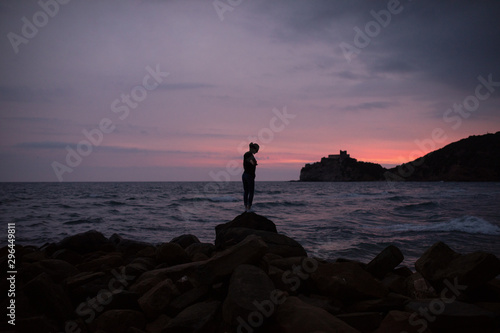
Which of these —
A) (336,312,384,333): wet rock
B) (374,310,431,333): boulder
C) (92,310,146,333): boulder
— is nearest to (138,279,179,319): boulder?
(92,310,146,333): boulder

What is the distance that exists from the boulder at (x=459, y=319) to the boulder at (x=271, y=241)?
3.25 metres

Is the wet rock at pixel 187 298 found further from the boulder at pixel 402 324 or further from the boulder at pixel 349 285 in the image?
the boulder at pixel 402 324

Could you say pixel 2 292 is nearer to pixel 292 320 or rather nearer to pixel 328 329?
pixel 292 320

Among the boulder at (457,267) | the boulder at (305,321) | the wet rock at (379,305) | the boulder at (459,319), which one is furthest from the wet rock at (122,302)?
the boulder at (457,267)

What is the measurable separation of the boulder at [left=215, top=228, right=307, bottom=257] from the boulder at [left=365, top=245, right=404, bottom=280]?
1.48 m

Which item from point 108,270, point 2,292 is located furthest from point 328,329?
point 2,292

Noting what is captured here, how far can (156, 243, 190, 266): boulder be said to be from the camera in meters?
5.87

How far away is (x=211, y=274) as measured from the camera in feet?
13.2

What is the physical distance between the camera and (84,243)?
25.0 feet

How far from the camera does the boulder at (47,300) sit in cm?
396

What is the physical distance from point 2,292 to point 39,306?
2.41ft

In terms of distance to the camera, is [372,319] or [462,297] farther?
[462,297]

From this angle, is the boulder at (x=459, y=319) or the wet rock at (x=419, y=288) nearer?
the boulder at (x=459, y=319)

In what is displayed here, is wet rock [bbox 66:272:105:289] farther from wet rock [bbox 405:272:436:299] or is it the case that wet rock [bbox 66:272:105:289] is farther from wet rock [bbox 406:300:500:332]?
wet rock [bbox 405:272:436:299]
